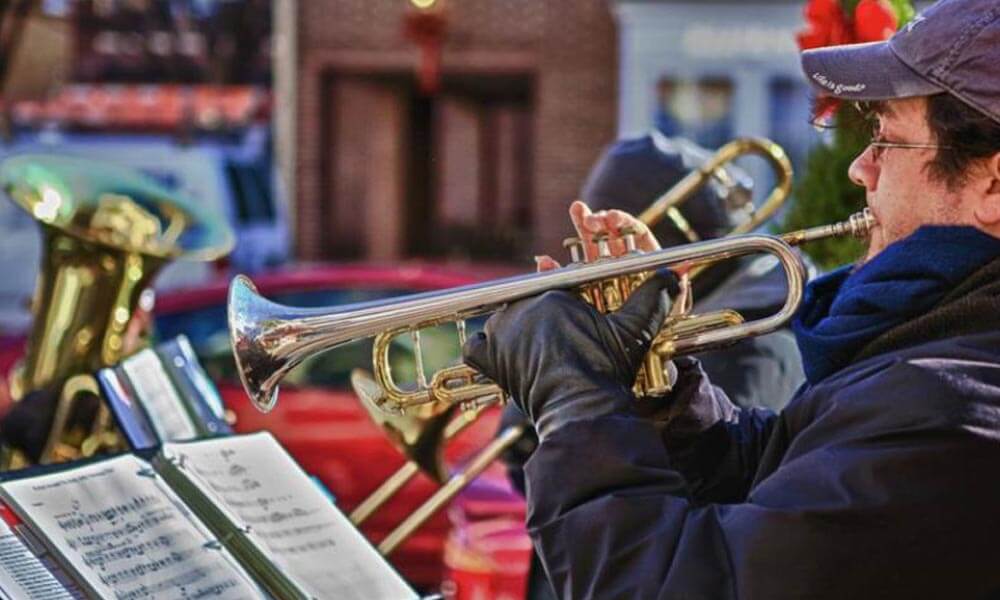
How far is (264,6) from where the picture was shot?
1347 centimetres

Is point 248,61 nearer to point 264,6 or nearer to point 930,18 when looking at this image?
point 264,6

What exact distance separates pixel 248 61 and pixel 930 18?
12.1 m

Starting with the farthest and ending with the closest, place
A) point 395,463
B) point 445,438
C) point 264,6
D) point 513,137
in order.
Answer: point 513,137
point 264,6
point 395,463
point 445,438

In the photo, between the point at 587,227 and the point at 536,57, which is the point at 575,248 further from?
the point at 536,57

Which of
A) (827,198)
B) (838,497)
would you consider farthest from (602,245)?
(827,198)

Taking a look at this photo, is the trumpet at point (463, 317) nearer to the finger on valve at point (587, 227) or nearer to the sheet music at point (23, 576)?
the finger on valve at point (587, 227)

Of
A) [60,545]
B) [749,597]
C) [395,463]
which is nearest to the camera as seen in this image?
[749,597]

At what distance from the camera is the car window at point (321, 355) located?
6188mm

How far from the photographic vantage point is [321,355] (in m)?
6.20

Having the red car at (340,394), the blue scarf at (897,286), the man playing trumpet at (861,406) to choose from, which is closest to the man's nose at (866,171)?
the man playing trumpet at (861,406)

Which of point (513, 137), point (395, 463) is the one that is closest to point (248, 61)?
point (513, 137)

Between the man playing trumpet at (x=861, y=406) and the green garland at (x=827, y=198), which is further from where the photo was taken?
the green garland at (x=827, y=198)

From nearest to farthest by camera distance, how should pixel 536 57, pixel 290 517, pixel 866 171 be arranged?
pixel 866 171 → pixel 290 517 → pixel 536 57

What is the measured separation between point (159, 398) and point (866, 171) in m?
1.52
